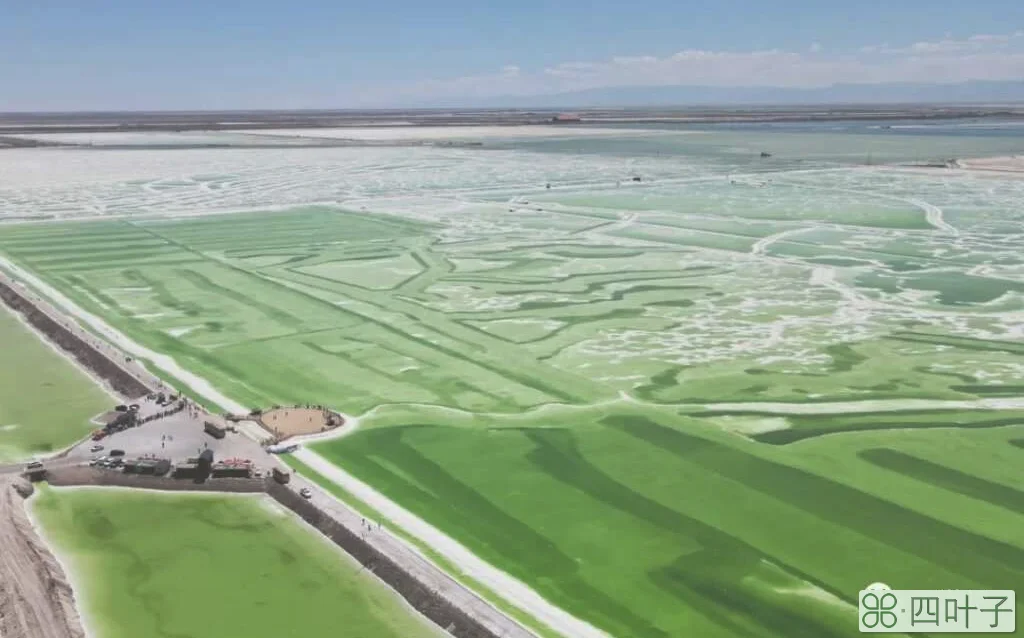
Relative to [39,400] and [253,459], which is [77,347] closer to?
[39,400]

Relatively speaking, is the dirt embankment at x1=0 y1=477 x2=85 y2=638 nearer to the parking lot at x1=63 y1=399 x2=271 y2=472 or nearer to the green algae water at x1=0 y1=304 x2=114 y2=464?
the parking lot at x1=63 y1=399 x2=271 y2=472

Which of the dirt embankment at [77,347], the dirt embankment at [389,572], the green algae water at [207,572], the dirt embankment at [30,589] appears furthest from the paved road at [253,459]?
the dirt embankment at [30,589]

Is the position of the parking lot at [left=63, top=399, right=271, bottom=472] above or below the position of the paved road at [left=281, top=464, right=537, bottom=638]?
above

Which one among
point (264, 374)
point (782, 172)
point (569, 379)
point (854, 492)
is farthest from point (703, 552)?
point (782, 172)

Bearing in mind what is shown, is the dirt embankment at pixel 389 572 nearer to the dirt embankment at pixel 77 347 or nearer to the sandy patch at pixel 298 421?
the sandy patch at pixel 298 421

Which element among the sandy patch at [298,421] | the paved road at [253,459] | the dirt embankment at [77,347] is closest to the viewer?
the paved road at [253,459]

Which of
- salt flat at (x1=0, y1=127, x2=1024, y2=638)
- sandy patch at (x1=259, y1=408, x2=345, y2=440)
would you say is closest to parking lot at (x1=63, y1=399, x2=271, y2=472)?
sandy patch at (x1=259, y1=408, x2=345, y2=440)

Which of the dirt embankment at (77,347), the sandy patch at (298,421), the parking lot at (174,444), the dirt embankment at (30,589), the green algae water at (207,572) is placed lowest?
the green algae water at (207,572)

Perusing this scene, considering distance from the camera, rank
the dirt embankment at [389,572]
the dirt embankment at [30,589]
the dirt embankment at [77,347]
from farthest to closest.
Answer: the dirt embankment at [77,347], the dirt embankment at [389,572], the dirt embankment at [30,589]
